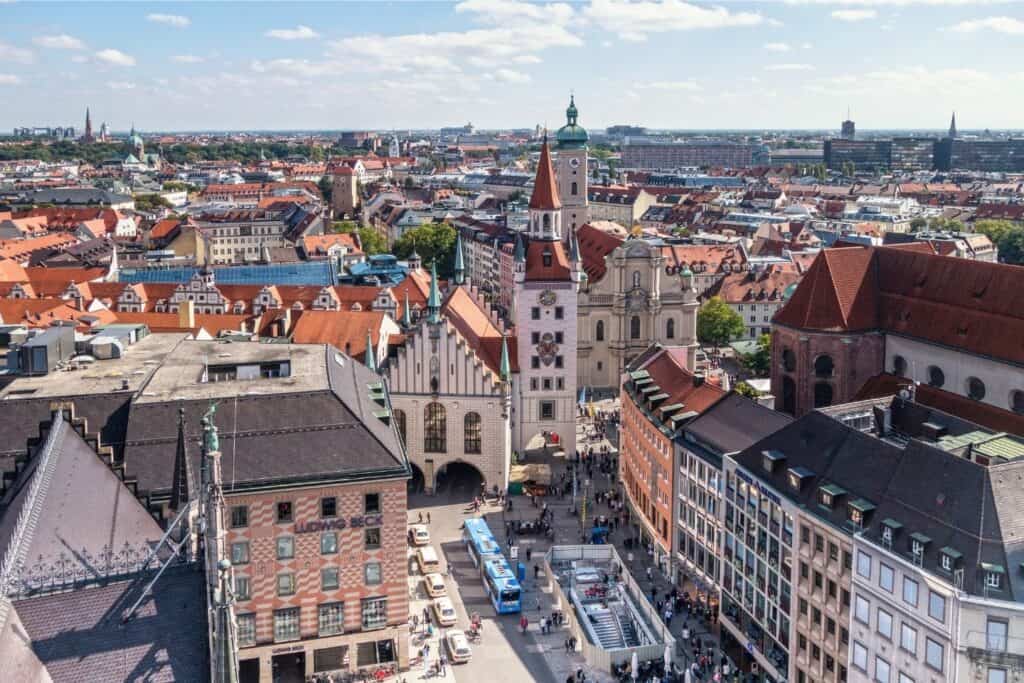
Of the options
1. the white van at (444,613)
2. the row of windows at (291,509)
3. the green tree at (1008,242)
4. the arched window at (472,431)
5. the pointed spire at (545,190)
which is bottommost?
the white van at (444,613)

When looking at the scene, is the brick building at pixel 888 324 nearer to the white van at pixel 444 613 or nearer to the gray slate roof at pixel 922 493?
the gray slate roof at pixel 922 493

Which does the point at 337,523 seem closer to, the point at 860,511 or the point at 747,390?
the point at 860,511

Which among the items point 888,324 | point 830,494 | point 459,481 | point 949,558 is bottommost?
point 459,481

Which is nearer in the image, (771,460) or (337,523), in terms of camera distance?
(337,523)

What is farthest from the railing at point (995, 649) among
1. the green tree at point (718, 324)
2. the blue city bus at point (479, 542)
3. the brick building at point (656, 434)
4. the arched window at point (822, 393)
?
the green tree at point (718, 324)

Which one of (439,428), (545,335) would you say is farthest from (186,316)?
(545,335)

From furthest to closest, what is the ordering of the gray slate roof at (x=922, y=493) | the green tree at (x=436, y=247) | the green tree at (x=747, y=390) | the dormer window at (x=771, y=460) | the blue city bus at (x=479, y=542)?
1. the green tree at (x=436, y=247)
2. the green tree at (x=747, y=390)
3. the blue city bus at (x=479, y=542)
4. the dormer window at (x=771, y=460)
5. the gray slate roof at (x=922, y=493)

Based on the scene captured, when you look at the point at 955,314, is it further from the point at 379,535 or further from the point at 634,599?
the point at 379,535
